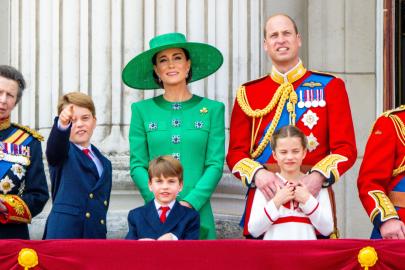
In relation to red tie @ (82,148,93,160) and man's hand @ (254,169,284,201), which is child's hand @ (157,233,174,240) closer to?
man's hand @ (254,169,284,201)

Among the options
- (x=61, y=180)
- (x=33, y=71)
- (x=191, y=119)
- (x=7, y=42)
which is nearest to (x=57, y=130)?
(x=61, y=180)

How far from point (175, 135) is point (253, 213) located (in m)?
0.65

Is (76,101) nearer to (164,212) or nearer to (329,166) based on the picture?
(164,212)

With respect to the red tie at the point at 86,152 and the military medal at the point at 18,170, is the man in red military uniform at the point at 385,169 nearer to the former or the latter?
the red tie at the point at 86,152

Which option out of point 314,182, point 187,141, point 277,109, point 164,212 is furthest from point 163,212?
point 277,109

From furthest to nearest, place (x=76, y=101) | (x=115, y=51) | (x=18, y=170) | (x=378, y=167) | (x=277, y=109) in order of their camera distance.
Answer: (x=115, y=51)
(x=277, y=109)
(x=76, y=101)
(x=18, y=170)
(x=378, y=167)

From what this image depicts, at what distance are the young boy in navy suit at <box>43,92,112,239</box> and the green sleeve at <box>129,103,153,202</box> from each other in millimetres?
158

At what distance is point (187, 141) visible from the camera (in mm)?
6395

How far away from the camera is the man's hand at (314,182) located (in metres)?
5.94

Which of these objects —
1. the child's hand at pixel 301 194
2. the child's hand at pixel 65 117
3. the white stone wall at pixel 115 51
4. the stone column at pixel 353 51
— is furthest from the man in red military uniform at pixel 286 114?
the stone column at pixel 353 51

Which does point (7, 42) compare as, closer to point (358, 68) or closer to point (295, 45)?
point (358, 68)

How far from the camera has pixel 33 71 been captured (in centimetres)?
764

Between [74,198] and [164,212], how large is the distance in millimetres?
469

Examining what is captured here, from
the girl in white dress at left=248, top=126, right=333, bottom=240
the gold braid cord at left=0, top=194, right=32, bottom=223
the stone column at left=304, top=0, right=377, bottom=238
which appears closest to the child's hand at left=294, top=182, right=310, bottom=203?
the girl in white dress at left=248, top=126, right=333, bottom=240
